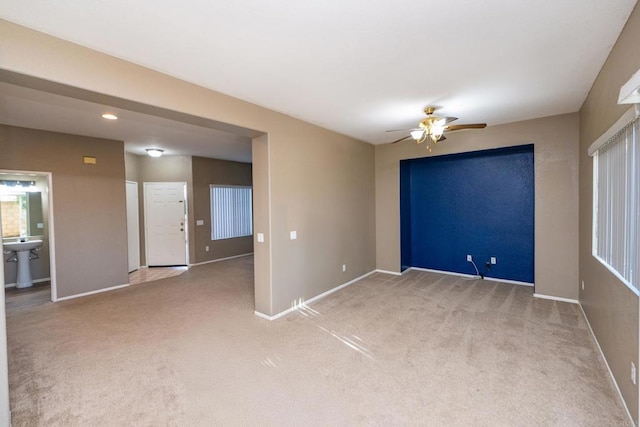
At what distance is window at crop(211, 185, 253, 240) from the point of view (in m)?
7.52

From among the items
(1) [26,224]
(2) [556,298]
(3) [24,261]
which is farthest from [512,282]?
(1) [26,224]

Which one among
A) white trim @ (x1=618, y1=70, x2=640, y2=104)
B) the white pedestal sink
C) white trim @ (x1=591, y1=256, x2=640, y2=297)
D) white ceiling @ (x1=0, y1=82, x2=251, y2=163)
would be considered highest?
white ceiling @ (x1=0, y1=82, x2=251, y2=163)

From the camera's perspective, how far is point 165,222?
22.6 ft

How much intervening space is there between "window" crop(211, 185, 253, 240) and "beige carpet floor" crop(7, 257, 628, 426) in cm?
347

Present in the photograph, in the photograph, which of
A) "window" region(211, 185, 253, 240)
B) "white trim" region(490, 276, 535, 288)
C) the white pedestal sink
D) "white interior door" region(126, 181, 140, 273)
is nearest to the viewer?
"white trim" region(490, 276, 535, 288)

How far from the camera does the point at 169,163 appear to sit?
685cm

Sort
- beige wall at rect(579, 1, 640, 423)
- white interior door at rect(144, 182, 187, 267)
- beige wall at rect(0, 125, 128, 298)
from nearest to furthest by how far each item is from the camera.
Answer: beige wall at rect(579, 1, 640, 423), beige wall at rect(0, 125, 128, 298), white interior door at rect(144, 182, 187, 267)

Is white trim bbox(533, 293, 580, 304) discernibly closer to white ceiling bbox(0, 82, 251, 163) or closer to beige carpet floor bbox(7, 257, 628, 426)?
beige carpet floor bbox(7, 257, 628, 426)

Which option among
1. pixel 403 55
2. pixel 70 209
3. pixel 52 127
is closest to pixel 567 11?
pixel 403 55

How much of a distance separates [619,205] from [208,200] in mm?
7321

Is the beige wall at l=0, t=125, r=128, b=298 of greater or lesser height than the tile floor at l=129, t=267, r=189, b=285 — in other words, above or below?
above

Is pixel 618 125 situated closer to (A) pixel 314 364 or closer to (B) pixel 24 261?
(A) pixel 314 364

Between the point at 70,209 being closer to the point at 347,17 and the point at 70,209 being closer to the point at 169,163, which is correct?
the point at 169,163

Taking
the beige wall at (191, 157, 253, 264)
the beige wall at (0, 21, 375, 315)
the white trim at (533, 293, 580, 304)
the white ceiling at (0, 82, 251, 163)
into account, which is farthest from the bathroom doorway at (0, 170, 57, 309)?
the white trim at (533, 293, 580, 304)
